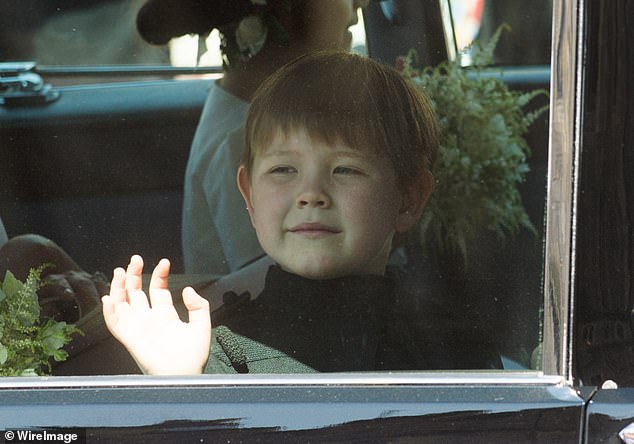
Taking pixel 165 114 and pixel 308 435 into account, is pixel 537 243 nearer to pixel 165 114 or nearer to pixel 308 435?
pixel 308 435

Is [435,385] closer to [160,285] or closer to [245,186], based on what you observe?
[160,285]

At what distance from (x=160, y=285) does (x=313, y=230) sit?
30cm

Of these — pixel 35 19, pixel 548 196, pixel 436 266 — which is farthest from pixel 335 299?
pixel 35 19

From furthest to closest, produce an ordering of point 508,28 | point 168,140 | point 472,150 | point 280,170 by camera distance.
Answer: point 168,140, point 280,170, point 472,150, point 508,28

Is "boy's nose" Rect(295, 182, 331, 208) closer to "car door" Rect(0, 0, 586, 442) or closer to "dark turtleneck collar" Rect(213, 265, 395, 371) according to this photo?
"dark turtleneck collar" Rect(213, 265, 395, 371)

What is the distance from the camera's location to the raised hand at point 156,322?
178cm

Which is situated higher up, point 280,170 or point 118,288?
point 280,170

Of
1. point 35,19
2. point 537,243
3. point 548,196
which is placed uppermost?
point 35,19

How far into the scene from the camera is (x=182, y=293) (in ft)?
6.40

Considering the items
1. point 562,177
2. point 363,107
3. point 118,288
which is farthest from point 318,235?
point 562,177

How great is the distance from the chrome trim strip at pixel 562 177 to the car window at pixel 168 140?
74mm

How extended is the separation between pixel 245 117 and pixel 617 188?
92 centimetres

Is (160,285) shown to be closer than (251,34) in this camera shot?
Yes

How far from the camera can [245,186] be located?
2.10 m
